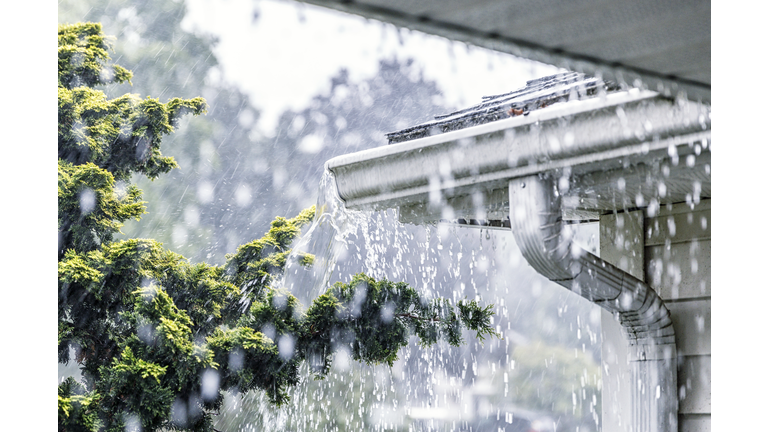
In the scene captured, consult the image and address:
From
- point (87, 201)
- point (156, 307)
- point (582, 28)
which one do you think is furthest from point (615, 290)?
point (87, 201)

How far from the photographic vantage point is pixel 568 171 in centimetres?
212

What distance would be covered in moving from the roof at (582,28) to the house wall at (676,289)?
4.40ft

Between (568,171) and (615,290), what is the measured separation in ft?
1.60

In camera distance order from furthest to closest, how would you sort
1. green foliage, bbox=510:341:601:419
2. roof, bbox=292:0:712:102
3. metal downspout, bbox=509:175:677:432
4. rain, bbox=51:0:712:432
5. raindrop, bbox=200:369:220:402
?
green foliage, bbox=510:341:601:419, rain, bbox=51:0:712:432, raindrop, bbox=200:369:220:402, metal downspout, bbox=509:175:677:432, roof, bbox=292:0:712:102

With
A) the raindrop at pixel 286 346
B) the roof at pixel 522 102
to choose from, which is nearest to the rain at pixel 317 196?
the raindrop at pixel 286 346

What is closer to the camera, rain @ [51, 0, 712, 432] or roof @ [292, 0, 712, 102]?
roof @ [292, 0, 712, 102]

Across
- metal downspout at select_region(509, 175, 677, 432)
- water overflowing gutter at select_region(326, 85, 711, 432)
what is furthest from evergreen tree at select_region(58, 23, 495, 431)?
metal downspout at select_region(509, 175, 677, 432)

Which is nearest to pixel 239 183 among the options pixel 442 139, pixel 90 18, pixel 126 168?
pixel 90 18

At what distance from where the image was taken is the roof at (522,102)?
87.2 inches

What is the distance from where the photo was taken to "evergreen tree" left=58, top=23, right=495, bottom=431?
3.76 m

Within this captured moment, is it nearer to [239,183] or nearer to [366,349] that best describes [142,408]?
[366,349]

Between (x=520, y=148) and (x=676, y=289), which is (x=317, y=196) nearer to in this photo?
(x=676, y=289)

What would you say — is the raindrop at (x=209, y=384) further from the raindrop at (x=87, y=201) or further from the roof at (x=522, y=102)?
the roof at (x=522, y=102)

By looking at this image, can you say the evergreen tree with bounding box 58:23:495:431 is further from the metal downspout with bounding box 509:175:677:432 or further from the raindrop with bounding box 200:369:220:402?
the metal downspout with bounding box 509:175:677:432
